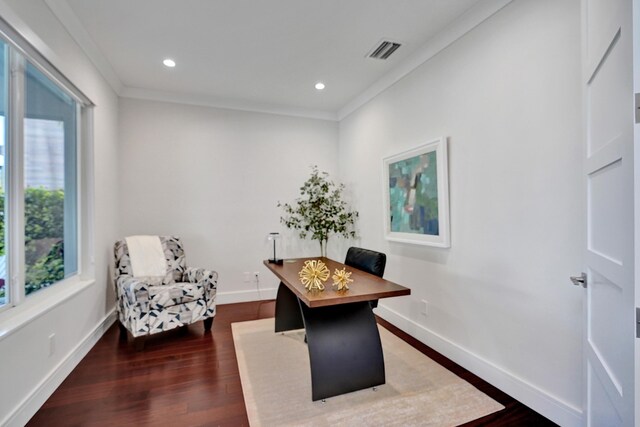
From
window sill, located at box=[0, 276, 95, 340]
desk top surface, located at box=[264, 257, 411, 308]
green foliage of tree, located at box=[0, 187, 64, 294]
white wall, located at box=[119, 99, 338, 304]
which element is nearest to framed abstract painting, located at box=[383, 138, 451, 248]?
desk top surface, located at box=[264, 257, 411, 308]

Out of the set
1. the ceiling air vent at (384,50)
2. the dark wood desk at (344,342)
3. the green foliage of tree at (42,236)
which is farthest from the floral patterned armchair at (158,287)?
the ceiling air vent at (384,50)

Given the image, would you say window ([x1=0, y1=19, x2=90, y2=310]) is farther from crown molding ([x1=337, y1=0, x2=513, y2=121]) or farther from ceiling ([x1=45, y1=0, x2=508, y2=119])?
crown molding ([x1=337, y1=0, x2=513, y2=121])

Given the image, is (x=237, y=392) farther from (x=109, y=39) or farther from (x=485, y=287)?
(x=109, y=39)

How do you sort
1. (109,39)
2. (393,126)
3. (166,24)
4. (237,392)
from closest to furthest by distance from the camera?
(237,392)
(166,24)
(109,39)
(393,126)

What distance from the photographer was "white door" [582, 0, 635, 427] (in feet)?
3.23

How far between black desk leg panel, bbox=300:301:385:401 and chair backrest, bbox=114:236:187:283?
2.09 metres

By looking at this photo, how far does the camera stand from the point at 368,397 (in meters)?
2.09

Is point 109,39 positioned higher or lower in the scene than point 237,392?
higher

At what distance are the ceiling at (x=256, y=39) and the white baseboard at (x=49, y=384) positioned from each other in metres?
A: 2.53

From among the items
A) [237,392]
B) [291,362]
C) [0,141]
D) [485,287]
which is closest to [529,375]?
[485,287]

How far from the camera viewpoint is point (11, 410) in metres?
1.74

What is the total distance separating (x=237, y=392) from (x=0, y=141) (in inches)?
84.5

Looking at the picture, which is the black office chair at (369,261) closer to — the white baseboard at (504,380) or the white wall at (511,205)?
the white wall at (511,205)

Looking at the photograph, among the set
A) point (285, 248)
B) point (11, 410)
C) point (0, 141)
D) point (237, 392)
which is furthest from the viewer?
point (285, 248)
